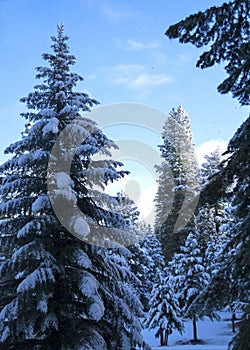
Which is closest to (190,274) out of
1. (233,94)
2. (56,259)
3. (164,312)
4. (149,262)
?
(164,312)

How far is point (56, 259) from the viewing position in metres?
9.77

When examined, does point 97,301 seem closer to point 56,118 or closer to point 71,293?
point 71,293

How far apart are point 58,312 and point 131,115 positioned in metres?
17.4

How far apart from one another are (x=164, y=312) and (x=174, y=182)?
1725 centimetres

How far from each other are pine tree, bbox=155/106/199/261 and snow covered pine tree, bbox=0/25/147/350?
24.9 m

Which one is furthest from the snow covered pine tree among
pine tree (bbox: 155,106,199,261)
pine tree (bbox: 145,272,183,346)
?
pine tree (bbox: 155,106,199,261)

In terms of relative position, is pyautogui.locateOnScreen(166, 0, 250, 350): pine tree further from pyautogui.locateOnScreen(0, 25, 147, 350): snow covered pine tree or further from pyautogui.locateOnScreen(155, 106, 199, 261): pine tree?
pyautogui.locateOnScreen(155, 106, 199, 261): pine tree

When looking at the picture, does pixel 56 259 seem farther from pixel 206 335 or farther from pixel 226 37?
pixel 206 335

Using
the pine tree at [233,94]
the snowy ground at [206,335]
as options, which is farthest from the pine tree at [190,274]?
the pine tree at [233,94]

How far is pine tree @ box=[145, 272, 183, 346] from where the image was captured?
2508 centimetres

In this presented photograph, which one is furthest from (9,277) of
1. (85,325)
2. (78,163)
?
(78,163)

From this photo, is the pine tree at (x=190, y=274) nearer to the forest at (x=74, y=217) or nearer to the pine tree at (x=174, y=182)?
the pine tree at (x=174, y=182)

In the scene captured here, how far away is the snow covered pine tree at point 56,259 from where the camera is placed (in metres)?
8.75

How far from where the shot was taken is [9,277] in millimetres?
9836
